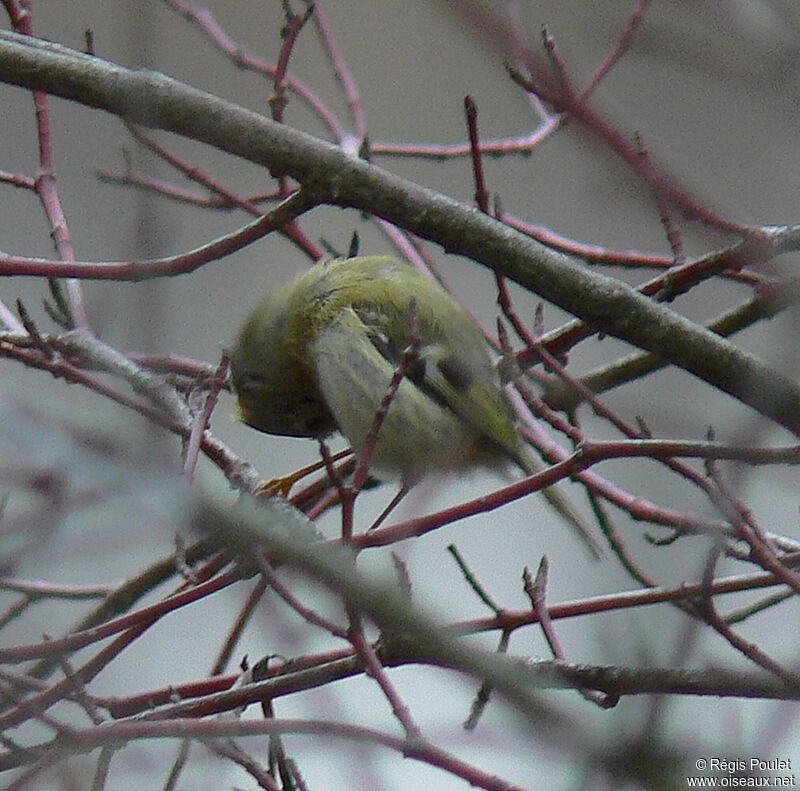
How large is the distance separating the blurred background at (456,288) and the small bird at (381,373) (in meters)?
0.12

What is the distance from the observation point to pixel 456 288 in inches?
137

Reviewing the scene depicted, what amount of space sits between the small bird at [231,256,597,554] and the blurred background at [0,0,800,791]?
0.41ft

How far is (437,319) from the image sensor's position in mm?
2107

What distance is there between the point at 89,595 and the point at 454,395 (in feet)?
2.51

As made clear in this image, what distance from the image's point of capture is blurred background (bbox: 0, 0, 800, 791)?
670 mm

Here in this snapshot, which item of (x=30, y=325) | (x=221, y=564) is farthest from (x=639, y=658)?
(x=30, y=325)

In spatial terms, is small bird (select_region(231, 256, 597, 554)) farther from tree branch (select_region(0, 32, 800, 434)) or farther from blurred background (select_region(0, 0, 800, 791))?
tree branch (select_region(0, 32, 800, 434))

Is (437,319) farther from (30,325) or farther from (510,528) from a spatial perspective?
(510,528)

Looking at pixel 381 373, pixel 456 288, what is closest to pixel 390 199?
pixel 381 373

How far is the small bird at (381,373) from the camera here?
2.12 m

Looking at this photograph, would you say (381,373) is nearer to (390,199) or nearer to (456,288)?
(390,199)

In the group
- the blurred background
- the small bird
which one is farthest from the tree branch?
the small bird

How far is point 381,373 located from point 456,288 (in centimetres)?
143

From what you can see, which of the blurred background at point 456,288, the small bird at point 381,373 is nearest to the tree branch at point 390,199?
the blurred background at point 456,288
